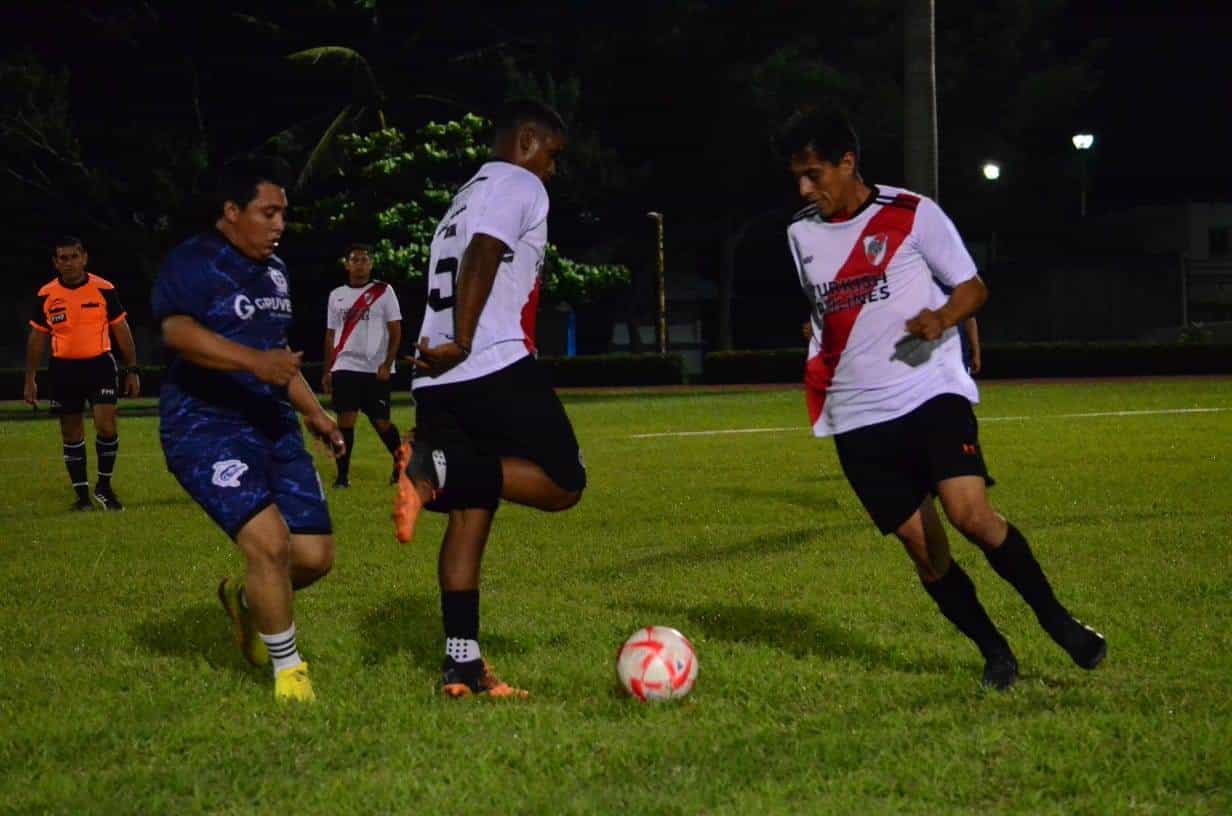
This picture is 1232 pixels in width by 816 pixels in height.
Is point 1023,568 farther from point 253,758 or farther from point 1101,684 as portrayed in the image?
point 253,758

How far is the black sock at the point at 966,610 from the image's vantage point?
5.43 metres

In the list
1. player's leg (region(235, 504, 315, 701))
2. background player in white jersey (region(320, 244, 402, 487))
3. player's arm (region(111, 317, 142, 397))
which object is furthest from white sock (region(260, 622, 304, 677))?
background player in white jersey (region(320, 244, 402, 487))

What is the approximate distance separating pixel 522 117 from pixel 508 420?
1.16 meters

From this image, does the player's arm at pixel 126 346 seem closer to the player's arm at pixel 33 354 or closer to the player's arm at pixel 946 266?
the player's arm at pixel 33 354

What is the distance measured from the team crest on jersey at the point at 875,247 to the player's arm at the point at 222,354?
2090mm

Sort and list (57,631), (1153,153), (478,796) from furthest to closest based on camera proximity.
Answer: (1153,153), (57,631), (478,796)

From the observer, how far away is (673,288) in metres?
54.6

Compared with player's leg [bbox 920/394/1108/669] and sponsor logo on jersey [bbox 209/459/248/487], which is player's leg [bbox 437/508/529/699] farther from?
player's leg [bbox 920/394/1108/669]

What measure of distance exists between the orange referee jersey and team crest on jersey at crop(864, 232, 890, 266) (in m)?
8.78

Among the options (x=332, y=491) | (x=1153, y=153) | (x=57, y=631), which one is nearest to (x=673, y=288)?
(x=1153, y=153)

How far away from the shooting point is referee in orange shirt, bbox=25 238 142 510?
12609 millimetres

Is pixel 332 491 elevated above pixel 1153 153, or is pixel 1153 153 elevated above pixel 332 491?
pixel 1153 153

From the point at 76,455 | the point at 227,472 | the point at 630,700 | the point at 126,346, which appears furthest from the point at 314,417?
the point at 76,455

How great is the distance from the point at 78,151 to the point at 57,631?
3541 cm
